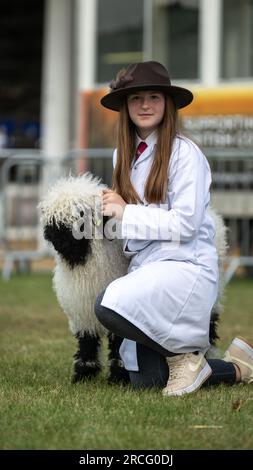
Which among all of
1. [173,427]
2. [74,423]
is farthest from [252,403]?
[74,423]

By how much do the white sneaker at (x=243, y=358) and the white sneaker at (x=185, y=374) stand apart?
370 mm

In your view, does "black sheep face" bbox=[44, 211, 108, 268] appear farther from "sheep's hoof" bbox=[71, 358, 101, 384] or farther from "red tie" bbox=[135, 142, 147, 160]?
"sheep's hoof" bbox=[71, 358, 101, 384]

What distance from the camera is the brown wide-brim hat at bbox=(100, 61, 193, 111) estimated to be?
13.7ft

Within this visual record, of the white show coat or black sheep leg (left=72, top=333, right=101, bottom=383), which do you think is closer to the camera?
the white show coat

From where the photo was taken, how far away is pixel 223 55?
11172mm

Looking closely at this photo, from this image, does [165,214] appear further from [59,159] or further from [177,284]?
[59,159]

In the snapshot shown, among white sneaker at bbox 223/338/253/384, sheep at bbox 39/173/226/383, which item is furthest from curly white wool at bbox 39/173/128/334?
white sneaker at bbox 223/338/253/384

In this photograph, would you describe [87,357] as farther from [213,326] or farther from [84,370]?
[213,326]

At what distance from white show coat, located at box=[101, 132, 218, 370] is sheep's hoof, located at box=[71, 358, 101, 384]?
544 millimetres

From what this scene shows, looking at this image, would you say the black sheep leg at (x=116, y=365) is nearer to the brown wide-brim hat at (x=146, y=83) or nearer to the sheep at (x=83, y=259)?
the sheep at (x=83, y=259)

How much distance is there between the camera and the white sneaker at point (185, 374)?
4.03 meters

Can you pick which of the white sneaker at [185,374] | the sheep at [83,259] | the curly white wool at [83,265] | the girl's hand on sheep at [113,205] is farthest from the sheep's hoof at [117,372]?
the girl's hand on sheep at [113,205]

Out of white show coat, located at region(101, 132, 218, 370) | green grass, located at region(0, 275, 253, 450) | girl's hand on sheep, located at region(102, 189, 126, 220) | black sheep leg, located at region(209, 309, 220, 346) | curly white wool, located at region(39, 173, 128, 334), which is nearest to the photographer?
green grass, located at region(0, 275, 253, 450)

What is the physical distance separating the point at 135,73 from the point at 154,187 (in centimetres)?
55
